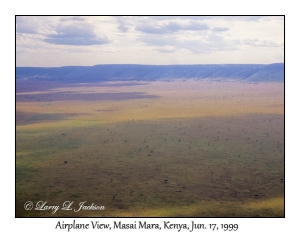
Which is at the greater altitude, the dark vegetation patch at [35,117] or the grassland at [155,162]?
the dark vegetation patch at [35,117]

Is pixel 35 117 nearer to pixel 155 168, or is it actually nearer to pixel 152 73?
pixel 155 168

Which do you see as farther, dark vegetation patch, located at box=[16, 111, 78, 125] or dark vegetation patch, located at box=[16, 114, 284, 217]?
dark vegetation patch, located at box=[16, 111, 78, 125]

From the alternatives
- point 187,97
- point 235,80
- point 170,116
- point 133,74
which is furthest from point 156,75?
point 170,116

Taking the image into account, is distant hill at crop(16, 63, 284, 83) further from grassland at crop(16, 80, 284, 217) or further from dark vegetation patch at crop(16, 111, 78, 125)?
grassland at crop(16, 80, 284, 217)

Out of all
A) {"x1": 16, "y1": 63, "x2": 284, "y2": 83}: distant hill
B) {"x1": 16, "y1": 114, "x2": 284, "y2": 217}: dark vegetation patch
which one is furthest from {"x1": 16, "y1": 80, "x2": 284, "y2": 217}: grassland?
{"x1": 16, "y1": 63, "x2": 284, "y2": 83}: distant hill

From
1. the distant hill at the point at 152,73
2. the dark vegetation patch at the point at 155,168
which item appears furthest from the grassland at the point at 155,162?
the distant hill at the point at 152,73

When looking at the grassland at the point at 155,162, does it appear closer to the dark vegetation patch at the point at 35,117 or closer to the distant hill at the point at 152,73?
the dark vegetation patch at the point at 35,117

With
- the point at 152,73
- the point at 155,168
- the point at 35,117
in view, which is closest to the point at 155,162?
the point at 155,168
